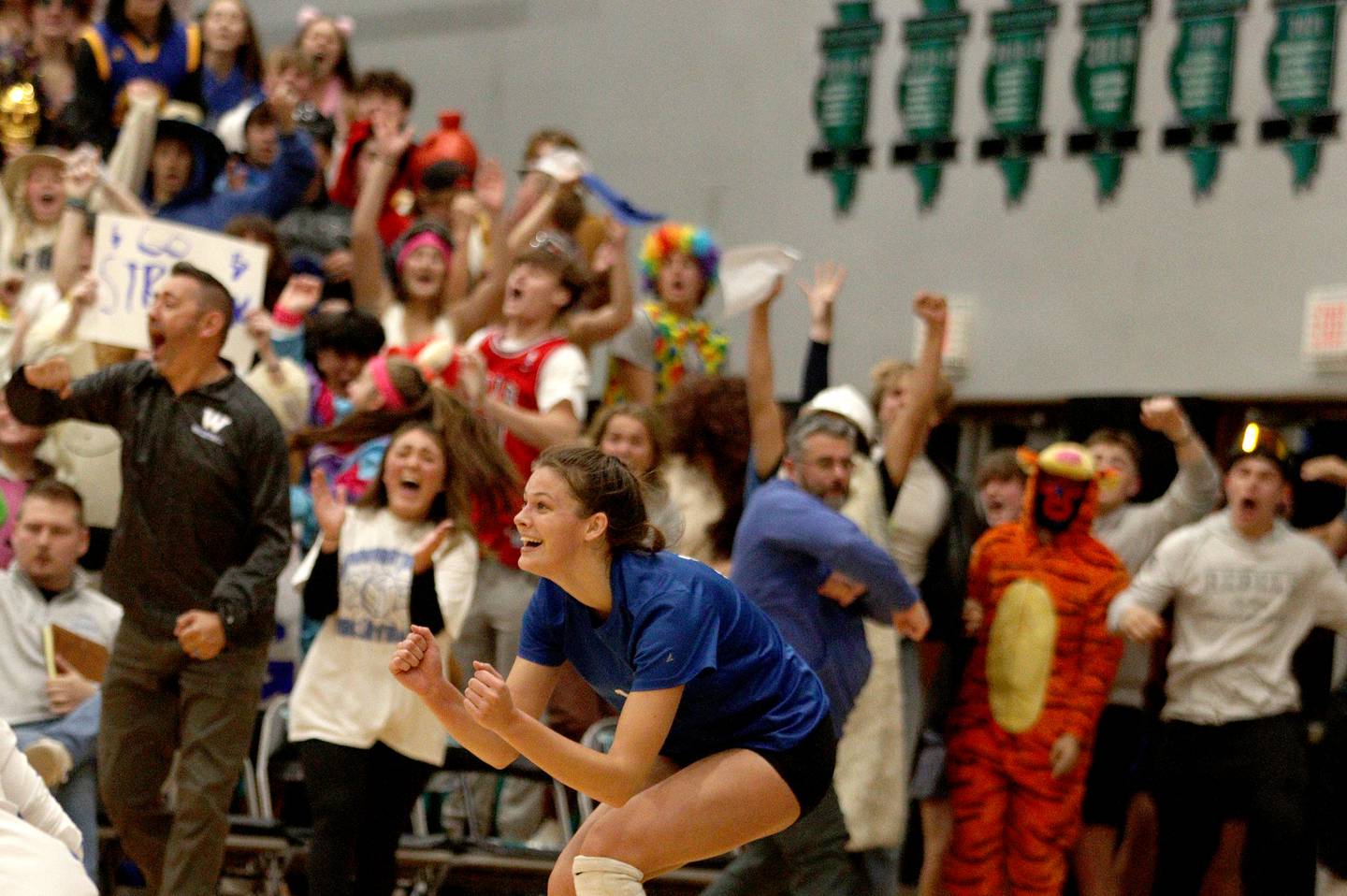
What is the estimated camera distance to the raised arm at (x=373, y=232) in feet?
26.5

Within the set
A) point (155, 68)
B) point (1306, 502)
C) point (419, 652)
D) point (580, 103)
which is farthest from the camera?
point (580, 103)

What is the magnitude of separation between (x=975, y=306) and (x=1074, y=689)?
110 inches

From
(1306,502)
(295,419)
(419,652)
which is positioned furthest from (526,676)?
(1306,502)

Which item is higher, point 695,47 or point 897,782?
point 695,47

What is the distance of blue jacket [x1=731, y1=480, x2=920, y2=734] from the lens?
5.27 m

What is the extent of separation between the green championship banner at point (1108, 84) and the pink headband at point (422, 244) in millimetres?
2756

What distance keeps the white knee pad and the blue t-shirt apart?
0.36m

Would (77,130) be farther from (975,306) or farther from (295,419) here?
(975,306)

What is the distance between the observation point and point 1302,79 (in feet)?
24.8

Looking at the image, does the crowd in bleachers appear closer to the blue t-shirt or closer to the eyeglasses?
the eyeglasses

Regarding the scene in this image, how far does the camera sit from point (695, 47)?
9.66 metres

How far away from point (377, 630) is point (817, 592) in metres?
1.33

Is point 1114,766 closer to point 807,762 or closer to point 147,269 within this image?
point 807,762

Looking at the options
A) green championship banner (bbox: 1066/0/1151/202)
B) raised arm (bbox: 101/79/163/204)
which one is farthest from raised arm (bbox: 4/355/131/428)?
green championship banner (bbox: 1066/0/1151/202)
